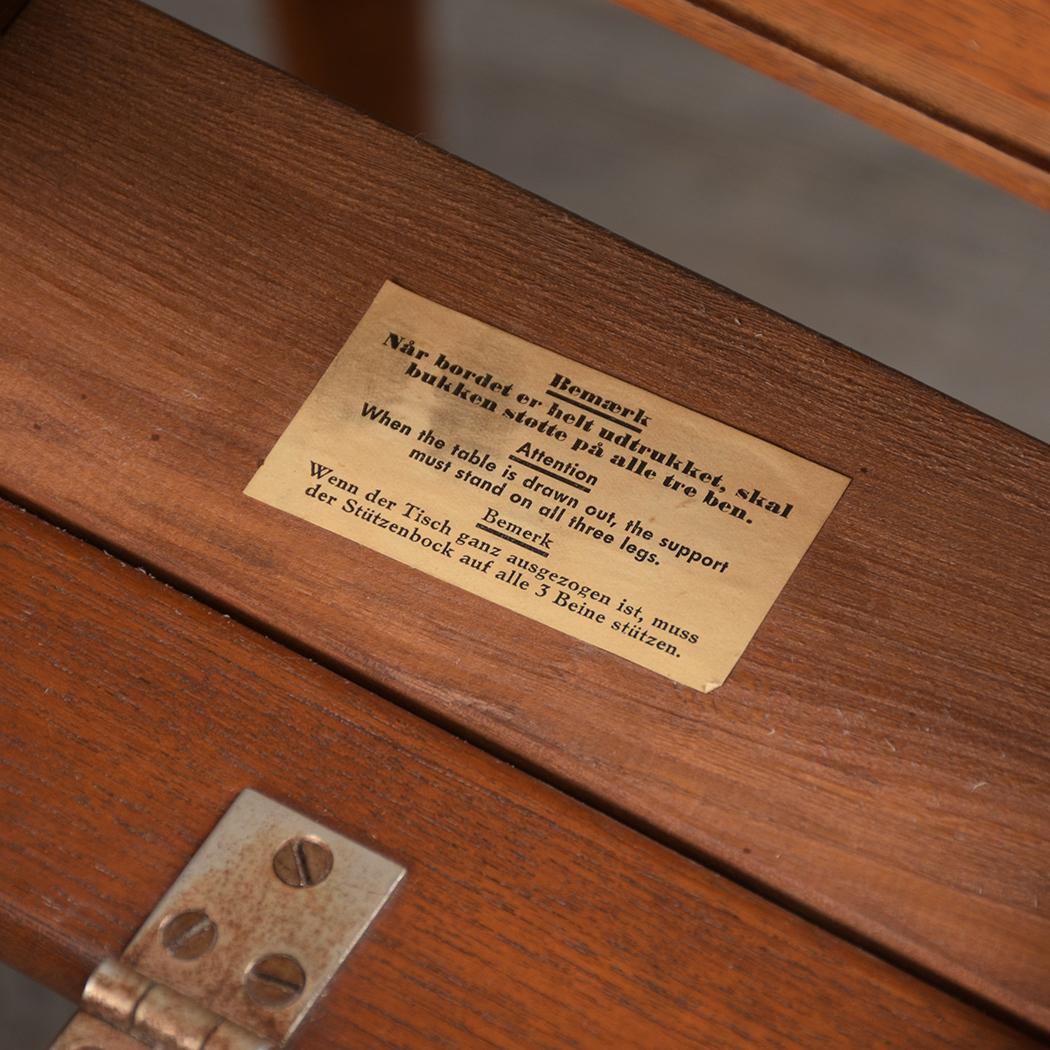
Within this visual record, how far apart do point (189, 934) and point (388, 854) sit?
91 millimetres

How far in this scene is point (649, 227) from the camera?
185cm

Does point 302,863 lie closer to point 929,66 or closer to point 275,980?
point 275,980

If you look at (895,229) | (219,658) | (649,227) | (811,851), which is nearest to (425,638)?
(219,658)

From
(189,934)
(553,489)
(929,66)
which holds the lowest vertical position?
(189,934)

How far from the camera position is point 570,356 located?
79cm

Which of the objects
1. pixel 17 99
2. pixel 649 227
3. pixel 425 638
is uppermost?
pixel 649 227

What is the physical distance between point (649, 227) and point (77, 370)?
114 cm

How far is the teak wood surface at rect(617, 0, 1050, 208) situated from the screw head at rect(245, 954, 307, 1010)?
1.36ft

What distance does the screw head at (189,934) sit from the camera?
0.68 meters

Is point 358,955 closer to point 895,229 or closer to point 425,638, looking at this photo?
point 425,638

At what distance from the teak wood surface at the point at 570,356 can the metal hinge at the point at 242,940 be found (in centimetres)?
8

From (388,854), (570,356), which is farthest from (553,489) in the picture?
(388,854)

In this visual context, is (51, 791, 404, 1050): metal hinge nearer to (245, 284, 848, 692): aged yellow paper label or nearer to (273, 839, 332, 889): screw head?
(273, 839, 332, 889): screw head

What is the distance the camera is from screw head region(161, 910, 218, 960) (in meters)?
0.68
